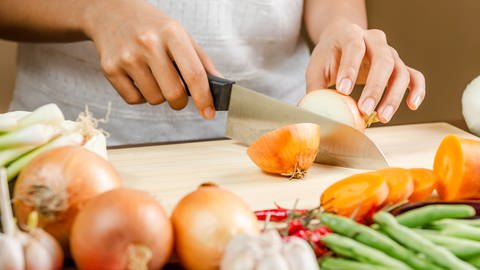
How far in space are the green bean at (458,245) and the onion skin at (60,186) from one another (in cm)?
40

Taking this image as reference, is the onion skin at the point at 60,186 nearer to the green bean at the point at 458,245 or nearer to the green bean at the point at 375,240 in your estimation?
the green bean at the point at 375,240

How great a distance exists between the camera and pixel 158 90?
1.37 meters

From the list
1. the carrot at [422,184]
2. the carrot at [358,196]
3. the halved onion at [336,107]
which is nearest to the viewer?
the carrot at [358,196]

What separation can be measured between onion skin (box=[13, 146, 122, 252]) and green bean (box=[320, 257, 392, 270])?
27 cm

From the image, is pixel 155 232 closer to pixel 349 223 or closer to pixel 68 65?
pixel 349 223

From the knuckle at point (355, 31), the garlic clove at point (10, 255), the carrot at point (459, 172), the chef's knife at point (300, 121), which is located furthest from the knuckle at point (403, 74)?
Result: the garlic clove at point (10, 255)

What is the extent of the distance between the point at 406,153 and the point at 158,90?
1.54ft

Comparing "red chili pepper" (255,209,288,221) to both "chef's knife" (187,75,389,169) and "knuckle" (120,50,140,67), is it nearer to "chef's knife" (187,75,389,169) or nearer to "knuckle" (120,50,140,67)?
"chef's knife" (187,75,389,169)

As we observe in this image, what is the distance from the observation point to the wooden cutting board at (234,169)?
1218 millimetres

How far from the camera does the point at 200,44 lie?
1.69 meters

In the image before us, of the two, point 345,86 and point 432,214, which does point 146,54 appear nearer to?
point 345,86

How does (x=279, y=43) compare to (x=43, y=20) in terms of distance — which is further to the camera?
(x=279, y=43)

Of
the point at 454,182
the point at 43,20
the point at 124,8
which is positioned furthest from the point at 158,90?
the point at 454,182

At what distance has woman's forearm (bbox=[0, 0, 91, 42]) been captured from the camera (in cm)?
143
